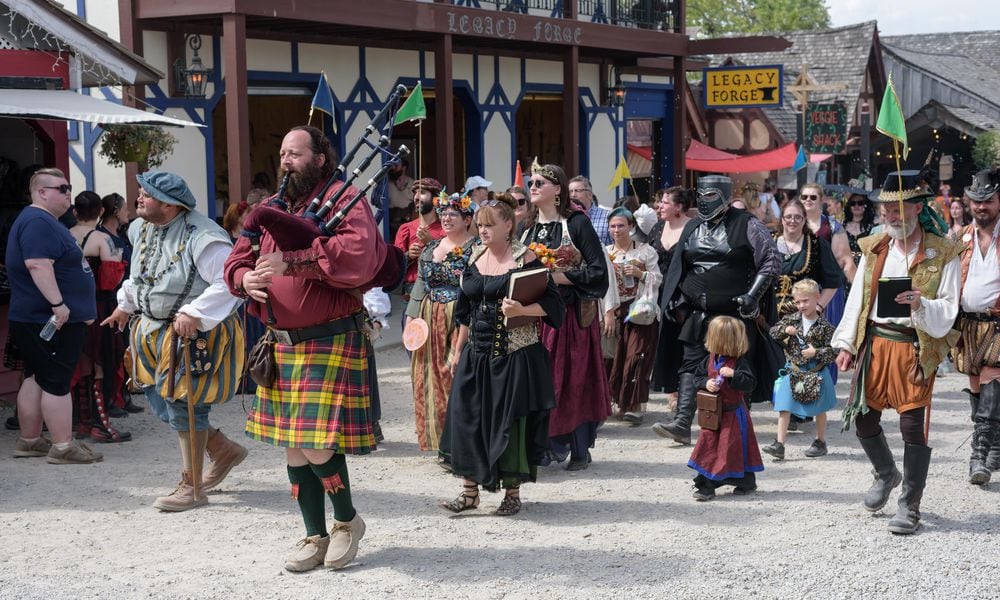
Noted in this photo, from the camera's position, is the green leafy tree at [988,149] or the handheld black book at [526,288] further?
the green leafy tree at [988,149]

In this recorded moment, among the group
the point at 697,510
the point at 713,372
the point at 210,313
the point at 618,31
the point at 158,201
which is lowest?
the point at 697,510

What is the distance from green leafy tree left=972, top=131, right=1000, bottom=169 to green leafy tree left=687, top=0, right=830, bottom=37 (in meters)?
26.9

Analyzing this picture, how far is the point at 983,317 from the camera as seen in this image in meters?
7.07

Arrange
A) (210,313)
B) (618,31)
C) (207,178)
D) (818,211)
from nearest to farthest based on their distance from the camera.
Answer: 1. (210,313)
2. (818,211)
3. (207,178)
4. (618,31)

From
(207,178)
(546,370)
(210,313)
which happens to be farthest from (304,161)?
(207,178)

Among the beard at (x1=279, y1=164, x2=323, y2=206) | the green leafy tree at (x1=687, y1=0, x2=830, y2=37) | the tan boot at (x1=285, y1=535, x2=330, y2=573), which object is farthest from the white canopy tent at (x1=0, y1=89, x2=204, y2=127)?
A: the green leafy tree at (x1=687, y1=0, x2=830, y2=37)

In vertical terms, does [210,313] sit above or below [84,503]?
above

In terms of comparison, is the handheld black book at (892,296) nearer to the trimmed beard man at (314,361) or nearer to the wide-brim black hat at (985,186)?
the wide-brim black hat at (985,186)

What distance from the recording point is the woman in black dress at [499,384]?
6461 mm

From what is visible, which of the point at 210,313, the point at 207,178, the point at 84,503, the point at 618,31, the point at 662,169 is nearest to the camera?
the point at 210,313

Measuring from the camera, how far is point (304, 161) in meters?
5.41

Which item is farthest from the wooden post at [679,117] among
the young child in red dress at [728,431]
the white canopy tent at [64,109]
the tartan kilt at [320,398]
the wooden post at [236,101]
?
the tartan kilt at [320,398]

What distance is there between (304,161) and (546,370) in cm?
185

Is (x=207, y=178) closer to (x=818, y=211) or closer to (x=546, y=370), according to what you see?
(x=818, y=211)
